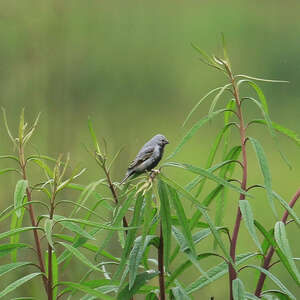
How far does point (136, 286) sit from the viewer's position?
2.96 feet

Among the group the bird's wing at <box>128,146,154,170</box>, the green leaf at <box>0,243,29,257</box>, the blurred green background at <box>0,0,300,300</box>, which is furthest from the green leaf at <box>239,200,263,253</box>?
the blurred green background at <box>0,0,300,300</box>

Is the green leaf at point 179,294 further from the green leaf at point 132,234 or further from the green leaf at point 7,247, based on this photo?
the green leaf at point 7,247

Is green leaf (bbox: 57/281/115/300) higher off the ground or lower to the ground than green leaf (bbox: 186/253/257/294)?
higher

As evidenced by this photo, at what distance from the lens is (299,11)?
6.57 feet

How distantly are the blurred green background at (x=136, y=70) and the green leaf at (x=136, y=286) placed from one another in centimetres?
98

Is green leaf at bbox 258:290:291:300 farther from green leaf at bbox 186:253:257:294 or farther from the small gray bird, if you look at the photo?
the small gray bird

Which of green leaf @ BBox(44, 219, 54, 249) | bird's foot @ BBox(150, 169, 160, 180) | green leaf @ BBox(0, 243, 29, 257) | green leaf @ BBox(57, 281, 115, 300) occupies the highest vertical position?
bird's foot @ BBox(150, 169, 160, 180)

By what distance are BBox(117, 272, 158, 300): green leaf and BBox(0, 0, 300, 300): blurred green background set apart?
0.98 m

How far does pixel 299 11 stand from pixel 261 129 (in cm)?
44

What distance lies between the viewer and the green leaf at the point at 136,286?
90cm

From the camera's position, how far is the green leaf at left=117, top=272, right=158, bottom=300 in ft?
2.94

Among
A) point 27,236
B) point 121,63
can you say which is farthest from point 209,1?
point 27,236

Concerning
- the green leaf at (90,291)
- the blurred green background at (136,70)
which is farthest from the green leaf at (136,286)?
the blurred green background at (136,70)

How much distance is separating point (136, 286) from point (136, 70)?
3.83ft
